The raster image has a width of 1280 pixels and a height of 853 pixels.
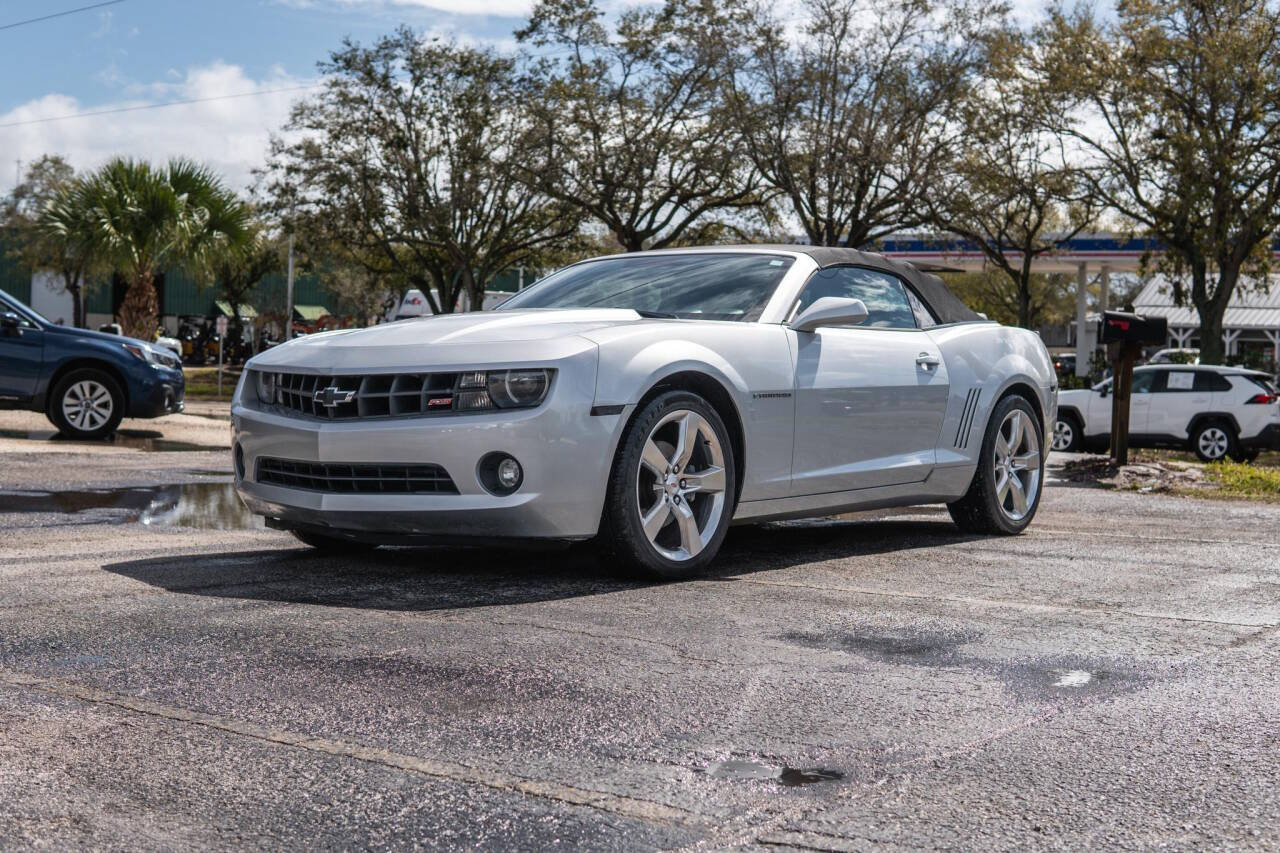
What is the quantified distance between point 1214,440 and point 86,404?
587 inches

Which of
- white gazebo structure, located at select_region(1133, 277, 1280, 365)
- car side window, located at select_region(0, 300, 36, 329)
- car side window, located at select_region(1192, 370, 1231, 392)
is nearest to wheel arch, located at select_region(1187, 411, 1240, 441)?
car side window, located at select_region(1192, 370, 1231, 392)

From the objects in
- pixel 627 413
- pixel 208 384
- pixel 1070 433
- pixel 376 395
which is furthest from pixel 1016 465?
pixel 208 384

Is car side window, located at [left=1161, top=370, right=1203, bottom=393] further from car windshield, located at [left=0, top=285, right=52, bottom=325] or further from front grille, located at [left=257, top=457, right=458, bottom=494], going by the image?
front grille, located at [left=257, top=457, right=458, bottom=494]

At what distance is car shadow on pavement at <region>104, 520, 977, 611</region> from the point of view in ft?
16.6

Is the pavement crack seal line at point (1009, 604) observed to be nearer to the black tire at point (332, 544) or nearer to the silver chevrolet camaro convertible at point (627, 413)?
the silver chevrolet camaro convertible at point (627, 413)

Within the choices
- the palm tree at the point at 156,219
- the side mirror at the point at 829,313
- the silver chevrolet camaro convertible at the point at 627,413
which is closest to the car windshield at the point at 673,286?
the silver chevrolet camaro convertible at the point at 627,413

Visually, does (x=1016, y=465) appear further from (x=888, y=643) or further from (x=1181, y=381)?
(x=1181, y=381)

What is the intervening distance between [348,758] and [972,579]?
3.47 metres

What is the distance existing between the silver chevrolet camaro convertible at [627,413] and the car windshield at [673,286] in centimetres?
1

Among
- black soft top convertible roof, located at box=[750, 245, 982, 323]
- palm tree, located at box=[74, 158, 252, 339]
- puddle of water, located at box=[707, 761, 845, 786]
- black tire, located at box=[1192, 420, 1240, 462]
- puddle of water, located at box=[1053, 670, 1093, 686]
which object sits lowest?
puddle of water, located at box=[707, 761, 845, 786]

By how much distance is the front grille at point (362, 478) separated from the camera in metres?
5.27

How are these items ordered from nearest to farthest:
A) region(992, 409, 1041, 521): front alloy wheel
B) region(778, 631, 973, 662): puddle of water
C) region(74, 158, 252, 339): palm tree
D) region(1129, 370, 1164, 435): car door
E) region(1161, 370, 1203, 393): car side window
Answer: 1. region(778, 631, 973, 662): puddle of water
2. region(992, 409, 1041, 521): front alloy wheel
3. region(1161, 370, 1203, 393): car side window
4. region(1129, 370, 1164, 435): car door
5. region(74, 158, 252, 339): palm tree

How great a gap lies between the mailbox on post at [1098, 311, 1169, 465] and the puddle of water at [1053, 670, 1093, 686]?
29.6ft

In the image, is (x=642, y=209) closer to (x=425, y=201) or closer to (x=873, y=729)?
(x=425, y=201)
